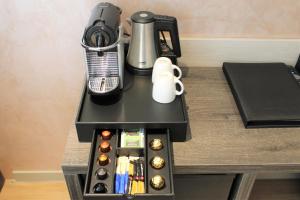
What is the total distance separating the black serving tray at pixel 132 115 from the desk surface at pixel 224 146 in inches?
1.9

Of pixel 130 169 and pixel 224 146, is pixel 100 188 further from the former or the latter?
pixel 224 146

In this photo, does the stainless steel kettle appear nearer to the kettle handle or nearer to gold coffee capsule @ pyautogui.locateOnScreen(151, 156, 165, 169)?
the kettle handle

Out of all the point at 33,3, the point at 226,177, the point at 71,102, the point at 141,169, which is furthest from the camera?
the point at 71,102

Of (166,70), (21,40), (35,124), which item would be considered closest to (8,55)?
(21,40)

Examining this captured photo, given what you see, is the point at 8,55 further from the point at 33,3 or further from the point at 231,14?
the point at 231,14

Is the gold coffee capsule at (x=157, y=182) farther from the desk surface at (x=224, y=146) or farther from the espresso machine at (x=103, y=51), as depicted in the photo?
the espresso machine at (x=103, y=51)

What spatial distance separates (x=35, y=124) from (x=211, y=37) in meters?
0.86

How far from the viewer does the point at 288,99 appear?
0.96 metres

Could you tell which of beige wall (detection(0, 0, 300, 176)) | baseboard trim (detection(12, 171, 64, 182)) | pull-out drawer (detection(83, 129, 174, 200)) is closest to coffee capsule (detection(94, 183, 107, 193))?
pull-out drawer (detection(83, 129, 174, 200))

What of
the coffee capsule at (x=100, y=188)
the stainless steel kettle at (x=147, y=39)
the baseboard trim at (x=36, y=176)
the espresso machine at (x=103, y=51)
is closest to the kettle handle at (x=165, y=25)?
the stainless steel kettle at (x=147, y=39)

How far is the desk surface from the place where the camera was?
0.81 metres

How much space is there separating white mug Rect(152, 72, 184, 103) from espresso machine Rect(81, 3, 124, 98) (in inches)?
4.6

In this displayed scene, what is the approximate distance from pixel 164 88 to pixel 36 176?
104cm

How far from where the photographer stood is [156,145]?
0.81 metres
